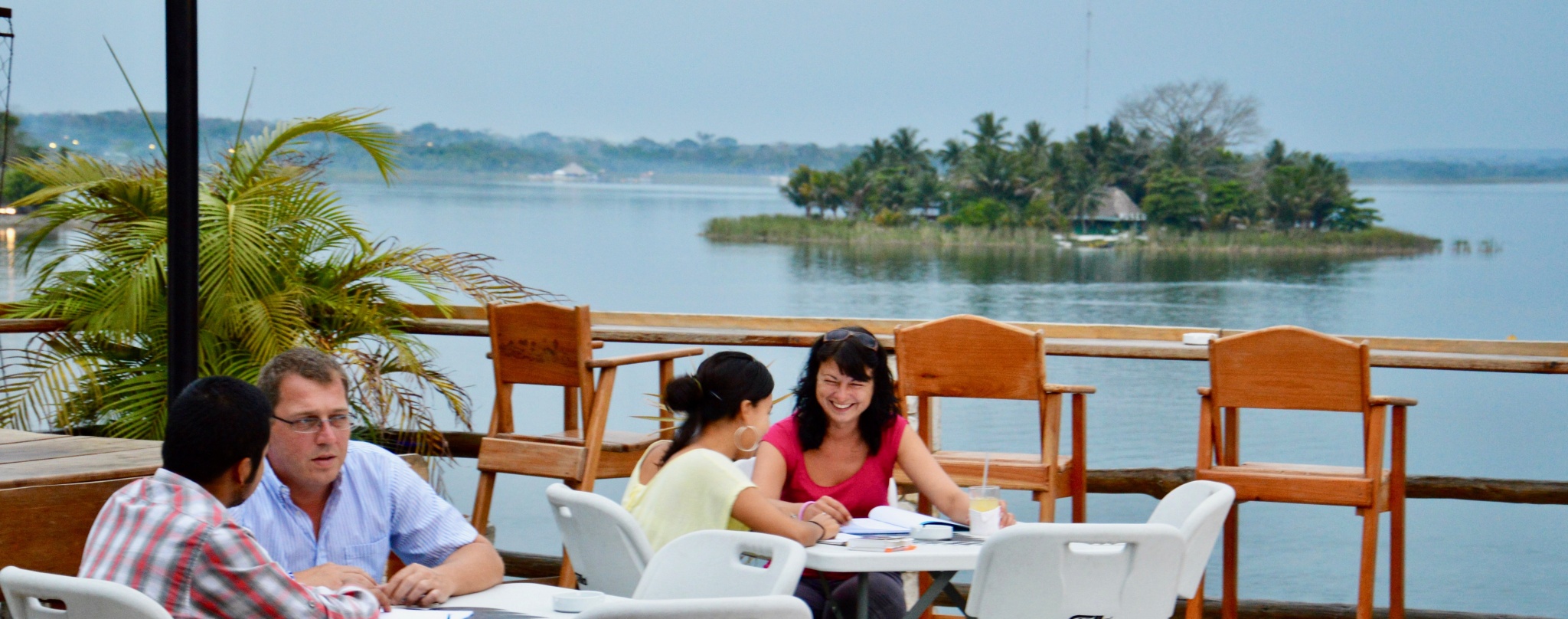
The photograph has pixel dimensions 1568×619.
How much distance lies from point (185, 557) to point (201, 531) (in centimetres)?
4

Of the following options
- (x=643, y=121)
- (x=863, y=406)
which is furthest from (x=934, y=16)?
(x=863, y=406)

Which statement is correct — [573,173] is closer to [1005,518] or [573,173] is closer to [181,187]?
[181,187]

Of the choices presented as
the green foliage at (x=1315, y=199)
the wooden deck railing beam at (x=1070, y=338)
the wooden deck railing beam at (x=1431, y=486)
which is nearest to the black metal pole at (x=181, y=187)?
the wooden deck railing beam at (x=1431, y=486)

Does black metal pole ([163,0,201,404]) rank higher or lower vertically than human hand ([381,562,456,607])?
higher

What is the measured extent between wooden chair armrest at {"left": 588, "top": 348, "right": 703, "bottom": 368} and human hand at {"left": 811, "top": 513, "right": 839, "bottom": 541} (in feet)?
5.12

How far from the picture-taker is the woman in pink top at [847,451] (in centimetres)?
333

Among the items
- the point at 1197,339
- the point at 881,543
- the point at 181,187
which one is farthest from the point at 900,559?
the point at 1197,339

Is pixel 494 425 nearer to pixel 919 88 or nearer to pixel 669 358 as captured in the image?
pixel 669 358

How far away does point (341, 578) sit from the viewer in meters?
2.16

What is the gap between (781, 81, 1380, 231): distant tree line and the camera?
13516mm

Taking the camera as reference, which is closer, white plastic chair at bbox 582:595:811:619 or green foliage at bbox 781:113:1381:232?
white plastic chair at bbox 582:595:811:619

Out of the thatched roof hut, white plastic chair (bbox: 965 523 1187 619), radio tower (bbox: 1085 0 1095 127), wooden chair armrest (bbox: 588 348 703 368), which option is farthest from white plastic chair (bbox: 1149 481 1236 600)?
radio tower (bbox: 1085 0 1095 127)

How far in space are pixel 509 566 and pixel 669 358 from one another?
1.39m

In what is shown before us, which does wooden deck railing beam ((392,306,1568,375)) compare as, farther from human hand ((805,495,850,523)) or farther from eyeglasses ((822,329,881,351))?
human hand ((805,495,850,523))
